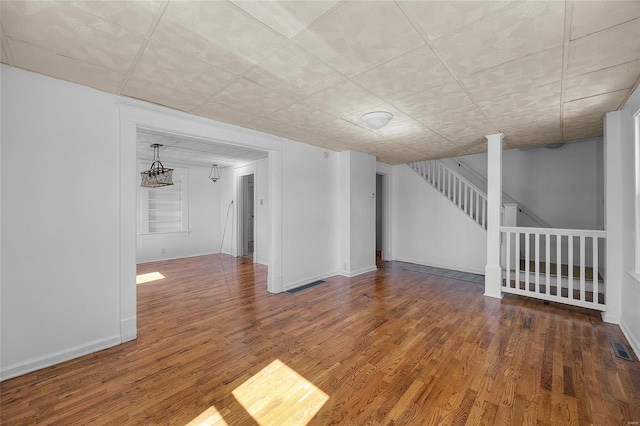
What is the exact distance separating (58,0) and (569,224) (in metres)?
7.54

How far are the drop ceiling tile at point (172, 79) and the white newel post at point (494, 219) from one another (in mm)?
3773

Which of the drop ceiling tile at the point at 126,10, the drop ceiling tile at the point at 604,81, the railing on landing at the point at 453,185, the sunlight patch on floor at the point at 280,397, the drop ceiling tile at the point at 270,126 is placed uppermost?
the drop ceiling tile at the point at 270,126

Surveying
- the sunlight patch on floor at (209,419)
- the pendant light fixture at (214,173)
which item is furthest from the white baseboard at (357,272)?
the pendant light fixture at (214,173)

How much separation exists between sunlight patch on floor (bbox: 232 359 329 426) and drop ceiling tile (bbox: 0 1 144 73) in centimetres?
249

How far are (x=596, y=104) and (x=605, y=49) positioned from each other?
53.8 inches

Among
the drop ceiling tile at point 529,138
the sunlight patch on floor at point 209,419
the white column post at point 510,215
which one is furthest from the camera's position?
the white column post at point 510,215

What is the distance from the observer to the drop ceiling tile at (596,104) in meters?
2.58

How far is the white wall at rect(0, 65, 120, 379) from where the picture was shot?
2059 millimetres

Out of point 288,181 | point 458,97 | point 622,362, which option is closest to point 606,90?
point 458,97

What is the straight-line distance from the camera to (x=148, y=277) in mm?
5004

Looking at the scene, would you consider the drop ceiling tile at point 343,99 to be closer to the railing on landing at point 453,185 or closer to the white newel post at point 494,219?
the white newel post at point 494,219

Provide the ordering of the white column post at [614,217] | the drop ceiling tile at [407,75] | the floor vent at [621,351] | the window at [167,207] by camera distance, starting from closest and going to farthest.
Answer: the drop ceiling tile at [407,75] < the floor vent at [621,351] < the white column post at [614,217] < the window at [167,207]

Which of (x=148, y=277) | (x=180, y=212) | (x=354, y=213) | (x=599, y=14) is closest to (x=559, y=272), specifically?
(x=354, y=213)

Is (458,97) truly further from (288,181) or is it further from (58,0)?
(58,0)
